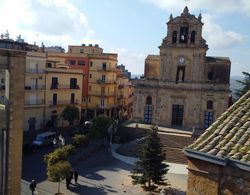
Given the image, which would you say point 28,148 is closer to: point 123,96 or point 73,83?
point 73,83

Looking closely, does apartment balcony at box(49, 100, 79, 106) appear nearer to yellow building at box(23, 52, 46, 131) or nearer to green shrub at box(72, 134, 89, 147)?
yellow building at box(23, 52, 46, 131)

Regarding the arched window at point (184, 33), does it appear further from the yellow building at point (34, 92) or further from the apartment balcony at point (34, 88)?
the apartment balcony at point (34, 88)

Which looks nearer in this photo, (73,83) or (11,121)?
(11,121)

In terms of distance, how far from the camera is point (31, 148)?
3694 centimetres

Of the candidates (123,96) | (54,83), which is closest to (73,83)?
(54,83)

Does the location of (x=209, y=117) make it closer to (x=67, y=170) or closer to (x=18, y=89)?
(x=67, y=170)

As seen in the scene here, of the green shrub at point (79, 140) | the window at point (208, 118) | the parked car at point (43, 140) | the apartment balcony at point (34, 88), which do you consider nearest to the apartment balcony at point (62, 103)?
the apartment balcony at point (34, 88)

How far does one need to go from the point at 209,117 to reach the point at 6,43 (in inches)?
1213

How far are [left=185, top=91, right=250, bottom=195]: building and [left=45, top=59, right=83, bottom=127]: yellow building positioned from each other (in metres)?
41.7

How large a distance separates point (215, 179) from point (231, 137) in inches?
42.3

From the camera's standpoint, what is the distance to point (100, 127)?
4022 cm

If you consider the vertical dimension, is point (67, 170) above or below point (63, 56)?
below

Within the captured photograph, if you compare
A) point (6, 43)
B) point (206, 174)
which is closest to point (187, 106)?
point (6, 43)

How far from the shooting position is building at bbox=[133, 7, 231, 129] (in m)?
47.3
